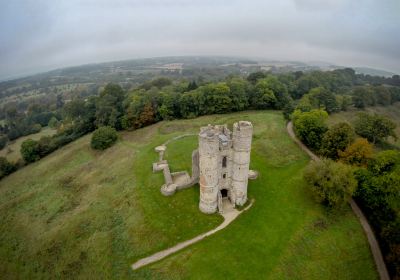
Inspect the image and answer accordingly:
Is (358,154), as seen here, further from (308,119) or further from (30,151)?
(30,151)

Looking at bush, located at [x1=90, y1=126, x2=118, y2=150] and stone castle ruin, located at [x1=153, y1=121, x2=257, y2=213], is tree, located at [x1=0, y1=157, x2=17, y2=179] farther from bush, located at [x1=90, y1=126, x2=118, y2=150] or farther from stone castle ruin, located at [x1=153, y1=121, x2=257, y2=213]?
stone castle ruin, located at [x1=153, y1=121, x2=257, y2=213]

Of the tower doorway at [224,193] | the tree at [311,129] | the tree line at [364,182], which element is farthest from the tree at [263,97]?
the tower doorway at [224,193]

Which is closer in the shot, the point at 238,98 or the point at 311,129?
the point at 311,129

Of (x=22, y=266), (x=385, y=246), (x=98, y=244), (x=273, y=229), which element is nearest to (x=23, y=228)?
(x=22, y=266)

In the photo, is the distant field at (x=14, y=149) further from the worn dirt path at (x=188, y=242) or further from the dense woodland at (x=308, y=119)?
the worn dirt path at (x=188, y=242)

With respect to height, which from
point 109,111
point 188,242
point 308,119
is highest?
point 308,119

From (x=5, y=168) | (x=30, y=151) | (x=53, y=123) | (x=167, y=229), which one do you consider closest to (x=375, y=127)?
(x=167, y=229)
